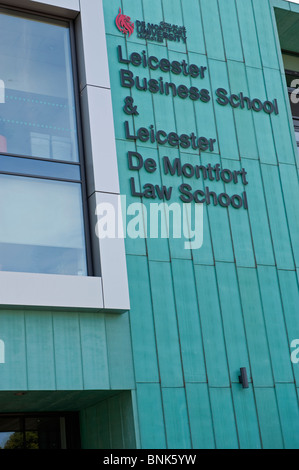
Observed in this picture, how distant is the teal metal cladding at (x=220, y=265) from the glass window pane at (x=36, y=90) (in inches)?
30.7

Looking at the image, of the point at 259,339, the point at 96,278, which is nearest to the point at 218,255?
the point at 259,339

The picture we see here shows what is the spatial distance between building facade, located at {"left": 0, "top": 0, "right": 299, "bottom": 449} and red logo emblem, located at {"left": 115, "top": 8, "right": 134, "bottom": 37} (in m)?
0.04

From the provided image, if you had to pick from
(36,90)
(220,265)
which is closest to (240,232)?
(220,265)

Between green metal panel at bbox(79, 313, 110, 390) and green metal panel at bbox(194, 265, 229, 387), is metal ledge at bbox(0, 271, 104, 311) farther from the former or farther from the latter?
green metal panel at bbox(194, 265, 229, 387)

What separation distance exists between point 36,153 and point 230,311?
3.64 metres

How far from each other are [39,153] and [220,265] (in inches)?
124

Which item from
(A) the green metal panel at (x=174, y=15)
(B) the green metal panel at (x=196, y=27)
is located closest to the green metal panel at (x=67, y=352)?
(A) the green metal panel at (x=174, y=15)

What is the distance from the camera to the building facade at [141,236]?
9.59m

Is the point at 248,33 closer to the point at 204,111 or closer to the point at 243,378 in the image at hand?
the point at 204,111

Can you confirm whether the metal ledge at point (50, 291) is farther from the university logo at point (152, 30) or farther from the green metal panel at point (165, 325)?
the university logo at point (152, 30)

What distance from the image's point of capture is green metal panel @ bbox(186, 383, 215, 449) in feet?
32.1

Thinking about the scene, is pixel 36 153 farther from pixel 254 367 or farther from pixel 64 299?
pixel 254 367

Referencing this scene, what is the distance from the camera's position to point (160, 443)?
9.52m

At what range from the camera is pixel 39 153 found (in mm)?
10367
